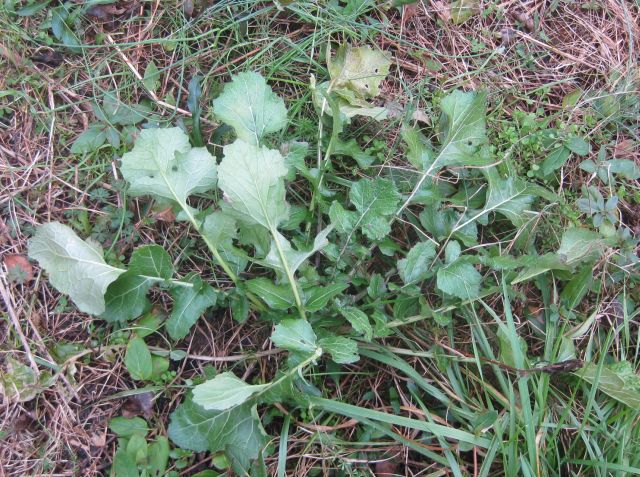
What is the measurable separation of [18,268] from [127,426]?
695 mm

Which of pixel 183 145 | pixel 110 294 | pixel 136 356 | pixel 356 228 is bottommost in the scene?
pixel 136 356

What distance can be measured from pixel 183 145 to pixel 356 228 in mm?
655

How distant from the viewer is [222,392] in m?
1.64

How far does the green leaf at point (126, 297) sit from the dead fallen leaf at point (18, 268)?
34cm

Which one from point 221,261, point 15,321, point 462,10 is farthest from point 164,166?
point 462,10

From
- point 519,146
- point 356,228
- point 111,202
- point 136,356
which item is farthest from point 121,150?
point 519,146

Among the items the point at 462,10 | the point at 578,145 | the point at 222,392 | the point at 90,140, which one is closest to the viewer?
the point at 222,392

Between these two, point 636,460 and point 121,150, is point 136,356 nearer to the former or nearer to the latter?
point 121,150

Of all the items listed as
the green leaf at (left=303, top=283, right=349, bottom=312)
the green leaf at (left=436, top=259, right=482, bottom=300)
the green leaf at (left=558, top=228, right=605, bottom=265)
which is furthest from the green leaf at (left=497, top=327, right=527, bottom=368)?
the green leaf at (left=303, top=283, right=349, bottom=312)

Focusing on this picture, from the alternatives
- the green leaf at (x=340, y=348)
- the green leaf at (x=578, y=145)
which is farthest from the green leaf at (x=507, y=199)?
the green leaf at (x=340, y=348)

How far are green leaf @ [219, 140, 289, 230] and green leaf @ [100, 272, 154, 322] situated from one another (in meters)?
0.46

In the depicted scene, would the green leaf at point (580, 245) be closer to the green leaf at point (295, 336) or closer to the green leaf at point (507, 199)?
the green leaf at point (507, 199)

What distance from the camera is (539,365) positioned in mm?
1977

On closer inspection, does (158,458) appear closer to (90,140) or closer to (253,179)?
(253,179)
